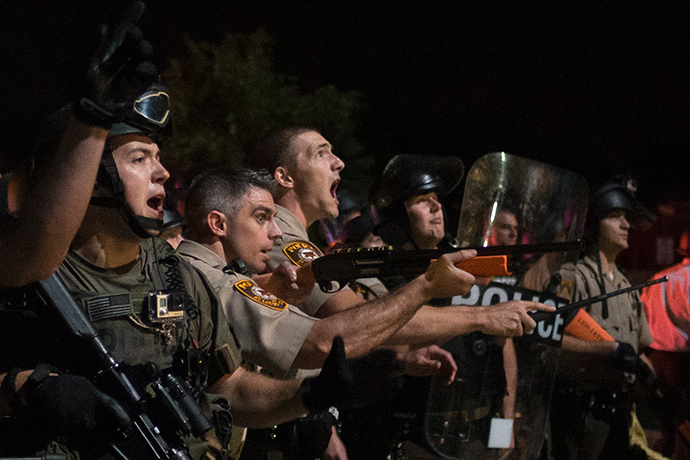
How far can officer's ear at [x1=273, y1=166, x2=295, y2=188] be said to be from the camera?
4141 mm

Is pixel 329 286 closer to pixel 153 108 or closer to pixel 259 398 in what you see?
pixel 259 398

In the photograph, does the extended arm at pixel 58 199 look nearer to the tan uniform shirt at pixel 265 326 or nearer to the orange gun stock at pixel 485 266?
the tan uniform shirt at pixel 265 326

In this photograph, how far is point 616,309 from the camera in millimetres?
6023

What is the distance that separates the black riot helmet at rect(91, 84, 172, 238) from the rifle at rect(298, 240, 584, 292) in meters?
0.93

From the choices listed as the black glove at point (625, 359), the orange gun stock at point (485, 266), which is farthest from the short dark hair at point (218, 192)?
the black glove at point (625, 359)

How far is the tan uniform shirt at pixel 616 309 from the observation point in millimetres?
5891

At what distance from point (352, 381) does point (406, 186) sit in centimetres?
303

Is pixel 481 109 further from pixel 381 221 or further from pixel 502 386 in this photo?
pixel 502 386

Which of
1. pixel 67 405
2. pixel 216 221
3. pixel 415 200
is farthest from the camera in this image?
pixel 415 200

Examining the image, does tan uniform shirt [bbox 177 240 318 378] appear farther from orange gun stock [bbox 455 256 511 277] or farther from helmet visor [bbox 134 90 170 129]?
orange gun stock [bbox 455 256 511 277]

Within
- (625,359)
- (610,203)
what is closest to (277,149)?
(625,359)

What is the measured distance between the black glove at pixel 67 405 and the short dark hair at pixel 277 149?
7.80 ft

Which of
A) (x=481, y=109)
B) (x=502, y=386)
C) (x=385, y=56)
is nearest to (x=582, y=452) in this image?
(x=502, y=386)

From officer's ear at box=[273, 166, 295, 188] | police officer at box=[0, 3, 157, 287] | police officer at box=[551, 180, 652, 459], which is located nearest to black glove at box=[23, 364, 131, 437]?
police officer at box=[0, 3, 157, 287]
